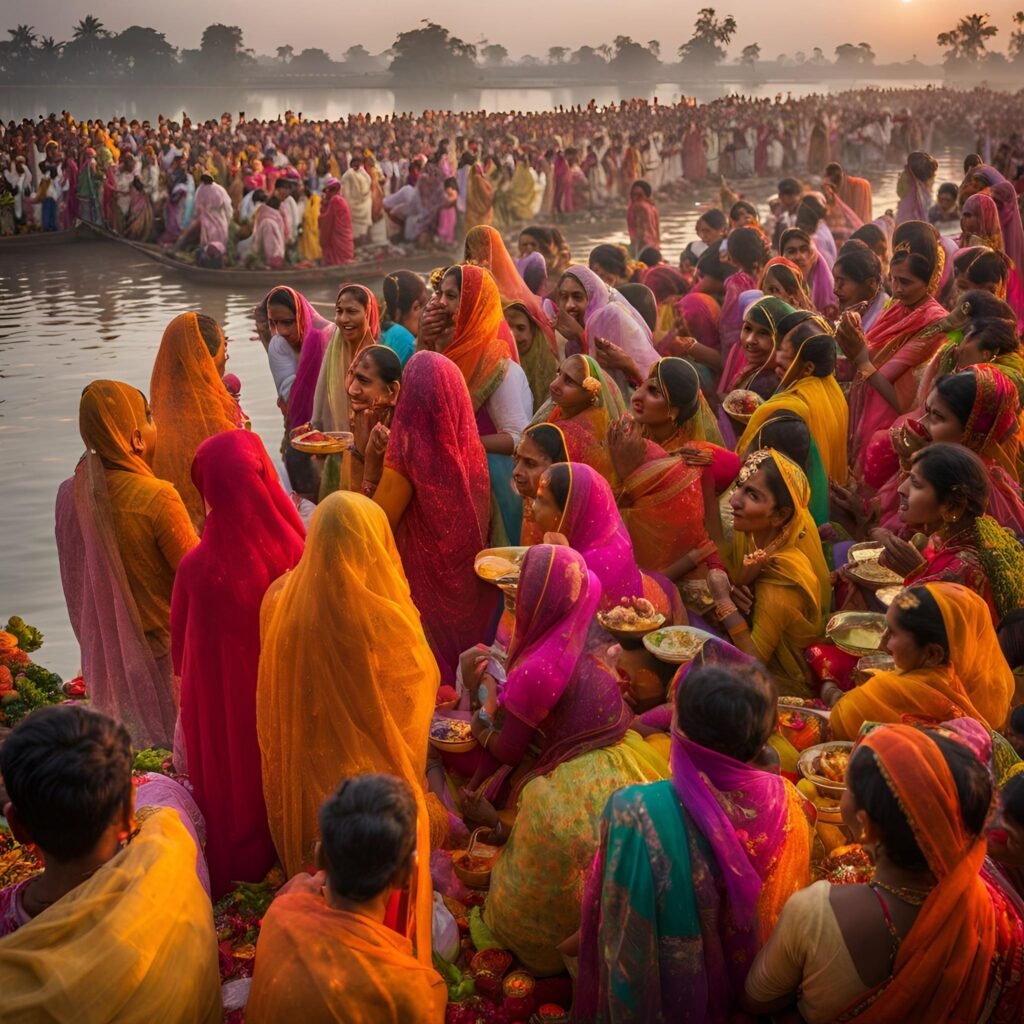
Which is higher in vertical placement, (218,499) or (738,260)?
(738,260)

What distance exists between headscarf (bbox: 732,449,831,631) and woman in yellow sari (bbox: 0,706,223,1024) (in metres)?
2.17

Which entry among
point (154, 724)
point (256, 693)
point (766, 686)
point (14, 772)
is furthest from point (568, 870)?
point (154, 724)

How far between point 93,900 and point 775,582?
7.85 feet

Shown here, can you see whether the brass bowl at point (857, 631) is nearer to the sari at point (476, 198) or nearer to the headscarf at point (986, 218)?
the headscarf at point (986, 218)

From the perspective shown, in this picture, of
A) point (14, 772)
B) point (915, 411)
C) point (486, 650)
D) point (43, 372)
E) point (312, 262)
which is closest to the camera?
point (14, 772)

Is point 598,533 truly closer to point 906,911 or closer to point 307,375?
point 906,911

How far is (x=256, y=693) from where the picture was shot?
125 inches

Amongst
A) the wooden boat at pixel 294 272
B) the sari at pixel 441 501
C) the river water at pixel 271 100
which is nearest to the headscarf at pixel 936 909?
the sari at pixel 441 501

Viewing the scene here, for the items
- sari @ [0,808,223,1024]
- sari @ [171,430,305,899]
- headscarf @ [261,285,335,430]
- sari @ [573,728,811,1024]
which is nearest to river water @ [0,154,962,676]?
headscarf @ [261,285,335,430]

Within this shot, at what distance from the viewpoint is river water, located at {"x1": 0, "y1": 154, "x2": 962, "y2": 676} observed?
283 inches

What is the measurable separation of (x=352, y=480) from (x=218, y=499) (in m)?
1.56

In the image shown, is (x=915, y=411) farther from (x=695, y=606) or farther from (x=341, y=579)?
(x=341, y=579)

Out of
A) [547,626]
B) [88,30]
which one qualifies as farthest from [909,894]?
[88,30]

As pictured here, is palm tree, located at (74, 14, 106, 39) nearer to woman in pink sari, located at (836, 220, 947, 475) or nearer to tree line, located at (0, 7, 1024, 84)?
tree line, located at (0, 7, 1024, 84)
